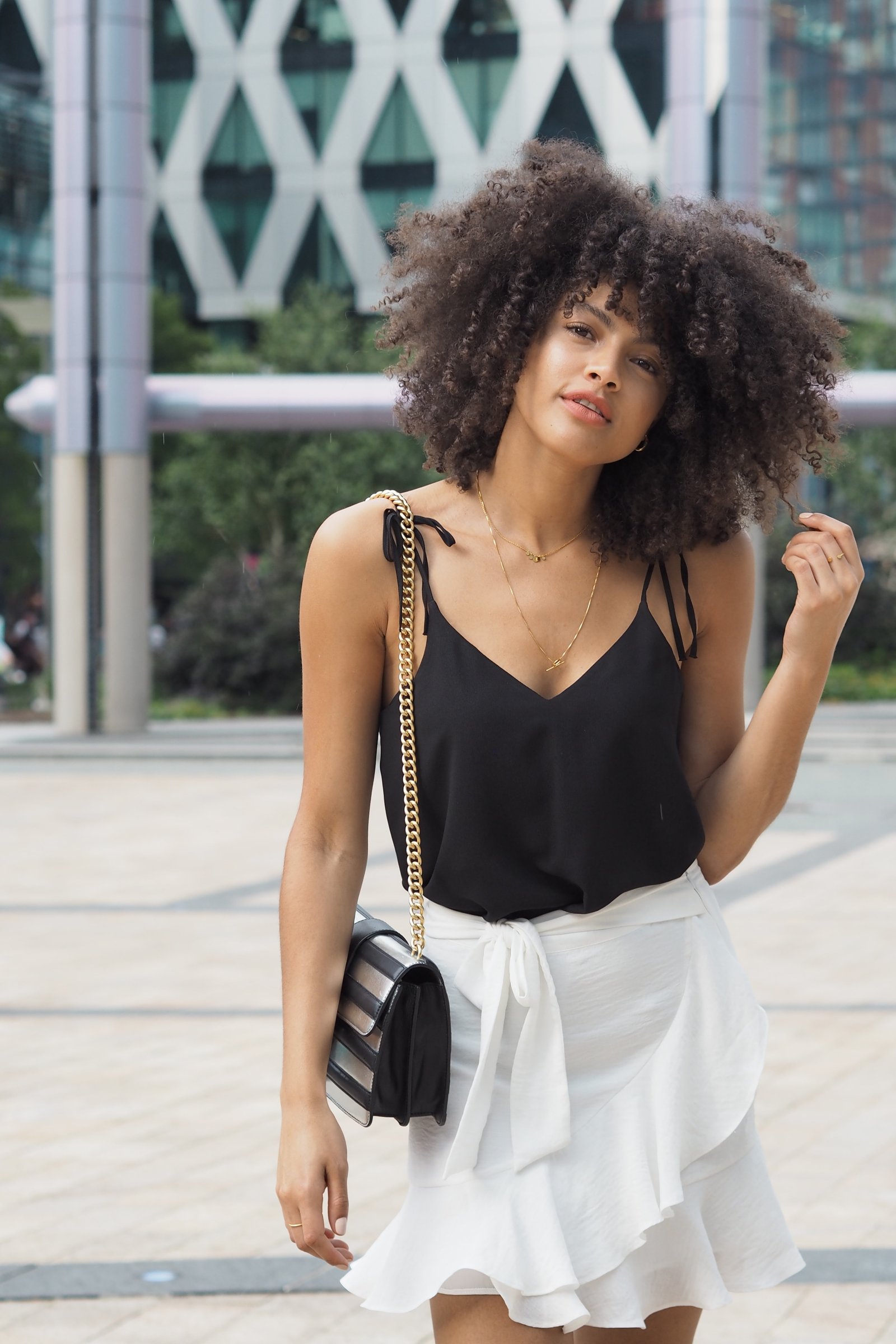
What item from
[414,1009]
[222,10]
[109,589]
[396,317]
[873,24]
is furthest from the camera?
[873,24]

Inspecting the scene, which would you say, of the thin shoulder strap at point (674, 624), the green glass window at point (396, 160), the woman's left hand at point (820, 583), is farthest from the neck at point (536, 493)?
the green glass window at point (396, 160)

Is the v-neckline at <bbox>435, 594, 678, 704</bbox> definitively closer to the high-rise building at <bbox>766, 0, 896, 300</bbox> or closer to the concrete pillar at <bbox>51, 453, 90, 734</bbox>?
the concrete pillar at <bbox>51, 453, 90, 734</bbox>

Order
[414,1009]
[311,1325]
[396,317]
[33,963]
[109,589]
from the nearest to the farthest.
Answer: [414,1009] < [396,317] < [311,1325] < [33,963] < [109,589]

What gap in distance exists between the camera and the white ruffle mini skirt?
2.10m

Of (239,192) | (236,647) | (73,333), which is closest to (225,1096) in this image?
(73,333)

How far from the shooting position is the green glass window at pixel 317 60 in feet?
140

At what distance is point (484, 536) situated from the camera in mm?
2270

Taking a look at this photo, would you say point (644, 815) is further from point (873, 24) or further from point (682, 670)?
point (873, 24)

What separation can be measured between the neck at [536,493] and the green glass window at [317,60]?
4279 cm

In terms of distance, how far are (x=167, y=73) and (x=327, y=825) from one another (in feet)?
148

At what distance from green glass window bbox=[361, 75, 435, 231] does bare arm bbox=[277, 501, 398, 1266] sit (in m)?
41.1

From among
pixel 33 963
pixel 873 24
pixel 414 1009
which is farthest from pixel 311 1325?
pixel 873 24

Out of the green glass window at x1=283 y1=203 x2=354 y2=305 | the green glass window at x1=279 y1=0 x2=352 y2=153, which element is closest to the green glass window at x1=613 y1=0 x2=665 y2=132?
the green glass window at x1=279 y1=0 x2=352 y2=153

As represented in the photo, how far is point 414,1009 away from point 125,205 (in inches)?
800
